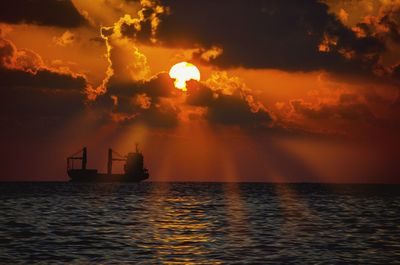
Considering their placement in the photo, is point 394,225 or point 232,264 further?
point 394,225

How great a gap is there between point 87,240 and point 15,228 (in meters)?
11.0

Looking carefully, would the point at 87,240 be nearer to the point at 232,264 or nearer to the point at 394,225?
the point at 232,264

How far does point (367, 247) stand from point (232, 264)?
444 inches

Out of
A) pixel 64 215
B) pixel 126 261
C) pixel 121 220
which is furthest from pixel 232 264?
pixel 64 215

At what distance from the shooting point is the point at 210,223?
5669 cm

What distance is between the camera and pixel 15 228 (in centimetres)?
5084

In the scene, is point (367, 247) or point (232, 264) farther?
point (367, 247)

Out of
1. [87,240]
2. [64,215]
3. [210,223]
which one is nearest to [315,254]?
[87,240]

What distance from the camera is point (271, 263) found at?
106 feet

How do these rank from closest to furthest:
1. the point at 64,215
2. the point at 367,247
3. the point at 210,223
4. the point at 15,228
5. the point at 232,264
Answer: the point at 232,264 → the point at 367,247 → the point at 15,228 → the point at 210,223 → the point at 64,215

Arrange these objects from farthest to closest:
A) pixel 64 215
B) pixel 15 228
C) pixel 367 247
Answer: pixel 64 215, pixel 15 228, pixel 367 247

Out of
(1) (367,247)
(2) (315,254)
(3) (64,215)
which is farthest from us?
(3) (64,215)

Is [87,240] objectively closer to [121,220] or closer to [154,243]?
[154,243]

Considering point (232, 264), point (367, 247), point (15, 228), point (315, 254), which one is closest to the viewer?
point (232, 264)
